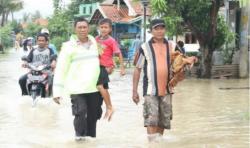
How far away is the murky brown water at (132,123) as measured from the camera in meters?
8.01

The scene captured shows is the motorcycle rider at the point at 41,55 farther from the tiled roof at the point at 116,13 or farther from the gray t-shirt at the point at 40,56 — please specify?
the tiled roof at the point at 116,13

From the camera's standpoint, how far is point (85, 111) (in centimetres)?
762

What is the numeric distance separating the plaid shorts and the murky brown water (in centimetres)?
34

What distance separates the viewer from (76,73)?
7.54 metres

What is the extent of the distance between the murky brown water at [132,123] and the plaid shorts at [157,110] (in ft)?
1.12

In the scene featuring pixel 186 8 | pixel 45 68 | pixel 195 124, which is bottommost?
pixel 195 124

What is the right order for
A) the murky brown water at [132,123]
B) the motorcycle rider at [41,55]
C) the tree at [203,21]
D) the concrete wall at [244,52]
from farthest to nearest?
the concrete wall at [244,52], the tree at [203,21], the motorcycle rider at [41,55], the murky brown water at [132,123]

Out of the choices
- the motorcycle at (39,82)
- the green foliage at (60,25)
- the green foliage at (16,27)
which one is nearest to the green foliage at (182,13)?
the motorcycle at (39,82)

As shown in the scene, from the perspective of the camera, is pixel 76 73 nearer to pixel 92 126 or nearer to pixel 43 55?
pixel 92 126

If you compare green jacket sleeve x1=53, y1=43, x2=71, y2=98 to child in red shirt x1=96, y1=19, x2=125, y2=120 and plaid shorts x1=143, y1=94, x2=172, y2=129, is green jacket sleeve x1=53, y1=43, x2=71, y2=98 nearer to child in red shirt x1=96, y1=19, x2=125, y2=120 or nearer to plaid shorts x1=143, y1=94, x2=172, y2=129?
child in red shirt x1=96, y1=19, x2=125, y2=120

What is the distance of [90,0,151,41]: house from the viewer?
3881cm

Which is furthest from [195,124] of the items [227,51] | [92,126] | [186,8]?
[227,51]

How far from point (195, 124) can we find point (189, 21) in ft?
32.0

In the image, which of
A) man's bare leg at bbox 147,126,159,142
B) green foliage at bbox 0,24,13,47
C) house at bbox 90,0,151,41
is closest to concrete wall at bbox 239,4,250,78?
man's bare leg at bbox 147,126,159,142
